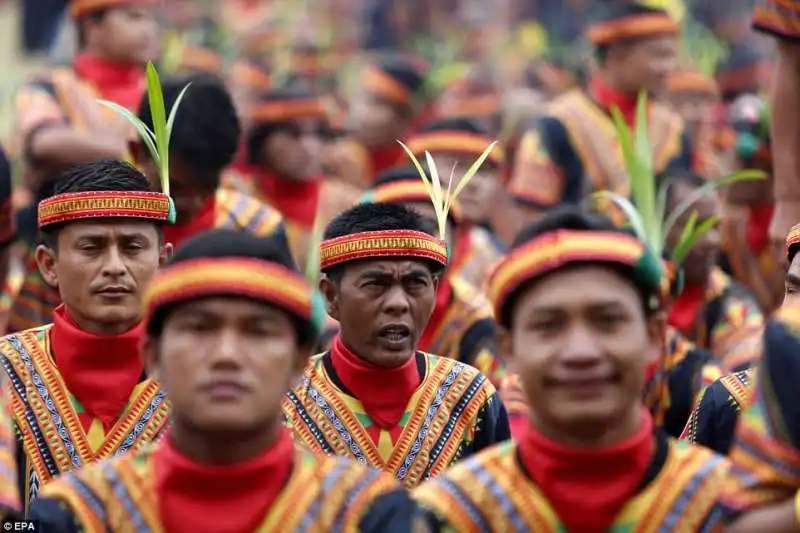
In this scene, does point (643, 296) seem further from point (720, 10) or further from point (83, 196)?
point (720, 10)

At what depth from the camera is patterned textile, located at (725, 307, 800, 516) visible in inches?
150

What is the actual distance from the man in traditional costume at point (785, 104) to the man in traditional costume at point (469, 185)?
1704 mm

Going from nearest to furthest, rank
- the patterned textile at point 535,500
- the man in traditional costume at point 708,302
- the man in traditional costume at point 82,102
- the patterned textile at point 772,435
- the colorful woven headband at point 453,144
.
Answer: the patterned textile at point 772,435 < the patterned textile at point 535,500 < the man in traditional costume at point 82,102 < the man in traditional costume at point 708,302 < the colorful woven headband at point 453,144

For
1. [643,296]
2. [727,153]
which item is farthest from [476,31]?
[643,296]

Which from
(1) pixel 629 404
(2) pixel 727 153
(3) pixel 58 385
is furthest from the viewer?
(2) pixel 727 153

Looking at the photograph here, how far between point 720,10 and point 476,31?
8.52 feet

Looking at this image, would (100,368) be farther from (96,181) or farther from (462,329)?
(462,329)

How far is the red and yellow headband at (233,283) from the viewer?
391 cm

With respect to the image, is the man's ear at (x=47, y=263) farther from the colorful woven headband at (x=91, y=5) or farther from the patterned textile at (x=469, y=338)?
the colorful woven headband at (x=91, y=5)

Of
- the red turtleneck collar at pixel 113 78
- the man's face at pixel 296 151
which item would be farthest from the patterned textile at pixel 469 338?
the man's face at pixel 296 151

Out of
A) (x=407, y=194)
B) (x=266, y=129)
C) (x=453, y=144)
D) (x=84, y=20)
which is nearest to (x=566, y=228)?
(x=407, y=194)

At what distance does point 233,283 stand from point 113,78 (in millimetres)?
5268

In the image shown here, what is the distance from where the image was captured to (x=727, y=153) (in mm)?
12875

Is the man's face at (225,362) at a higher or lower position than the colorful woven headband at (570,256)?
lower
